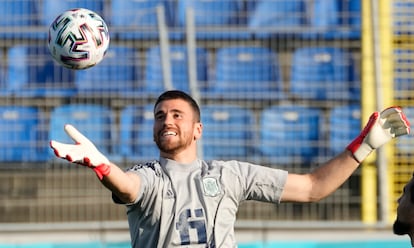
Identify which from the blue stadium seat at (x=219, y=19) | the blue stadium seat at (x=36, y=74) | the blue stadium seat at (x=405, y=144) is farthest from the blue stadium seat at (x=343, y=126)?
the blue stadium seat at (x=36, y=74)

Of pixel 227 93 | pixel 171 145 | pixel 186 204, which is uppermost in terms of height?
pixel 227 93

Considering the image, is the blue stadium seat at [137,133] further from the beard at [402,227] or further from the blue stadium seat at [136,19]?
the beard at [402,227]

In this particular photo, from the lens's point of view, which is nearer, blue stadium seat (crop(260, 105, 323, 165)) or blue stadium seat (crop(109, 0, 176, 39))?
blue stadium seat (crop(260, 105, 323, 165))

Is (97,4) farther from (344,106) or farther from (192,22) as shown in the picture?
(344,106)

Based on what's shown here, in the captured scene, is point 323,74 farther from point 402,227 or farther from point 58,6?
point 402,227

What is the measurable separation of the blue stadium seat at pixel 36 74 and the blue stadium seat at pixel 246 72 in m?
1.47

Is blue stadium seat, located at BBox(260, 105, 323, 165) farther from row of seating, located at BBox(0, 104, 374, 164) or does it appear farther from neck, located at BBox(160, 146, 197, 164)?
neck, located at BBox(160, 146, 197, 164)

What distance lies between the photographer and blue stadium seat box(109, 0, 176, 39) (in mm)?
10258

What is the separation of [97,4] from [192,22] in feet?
4.06

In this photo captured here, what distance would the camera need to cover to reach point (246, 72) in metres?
10.2

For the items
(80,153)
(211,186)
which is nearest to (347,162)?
→ (211,186)

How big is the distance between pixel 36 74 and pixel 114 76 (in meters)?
0.79

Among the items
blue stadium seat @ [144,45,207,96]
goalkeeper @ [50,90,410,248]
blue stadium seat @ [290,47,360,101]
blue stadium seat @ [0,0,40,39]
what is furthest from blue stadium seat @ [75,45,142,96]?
goalkeeper @ [50,90,410,248]

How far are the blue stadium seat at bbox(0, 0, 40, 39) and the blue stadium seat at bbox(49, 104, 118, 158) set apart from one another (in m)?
0.86
